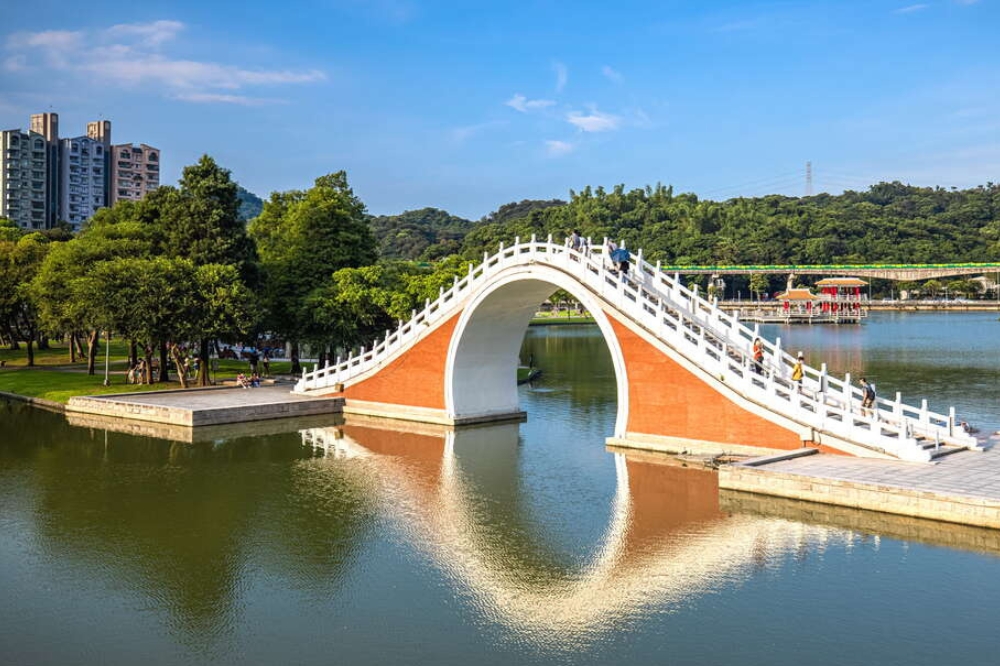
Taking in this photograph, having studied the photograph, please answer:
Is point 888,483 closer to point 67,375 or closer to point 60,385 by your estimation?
point 60,385

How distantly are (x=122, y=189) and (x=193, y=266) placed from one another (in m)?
137

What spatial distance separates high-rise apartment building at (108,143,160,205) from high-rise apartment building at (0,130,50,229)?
14908mm

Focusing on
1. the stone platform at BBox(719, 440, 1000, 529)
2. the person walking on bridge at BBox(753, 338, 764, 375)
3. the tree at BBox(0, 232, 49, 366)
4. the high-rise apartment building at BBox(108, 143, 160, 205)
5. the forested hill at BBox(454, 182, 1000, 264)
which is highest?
the high-rise apartment building at BBox(108, 143, 160, 205)

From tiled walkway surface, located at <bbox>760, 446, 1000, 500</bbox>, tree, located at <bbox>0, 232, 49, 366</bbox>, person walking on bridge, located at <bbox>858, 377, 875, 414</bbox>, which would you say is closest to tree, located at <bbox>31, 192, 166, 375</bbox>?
tree, located at <bbox>0, 232, 49, 366</bbox>

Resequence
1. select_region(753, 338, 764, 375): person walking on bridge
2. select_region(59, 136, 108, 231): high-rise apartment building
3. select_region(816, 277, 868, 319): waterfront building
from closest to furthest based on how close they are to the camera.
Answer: select_region(753, 338, 764, 375): person walking on bridge < select_region(816, 277, 868, 319): waterfront building < select_region(59, 136, 108, 231): high-rise apartment building

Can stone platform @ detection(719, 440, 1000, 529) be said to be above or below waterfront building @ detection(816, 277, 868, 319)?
below

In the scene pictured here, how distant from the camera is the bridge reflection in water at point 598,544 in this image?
50.7 feet

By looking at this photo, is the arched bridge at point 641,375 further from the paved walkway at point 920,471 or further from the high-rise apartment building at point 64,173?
the high-rise apartment building at point 64,173

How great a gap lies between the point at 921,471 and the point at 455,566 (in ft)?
36.1

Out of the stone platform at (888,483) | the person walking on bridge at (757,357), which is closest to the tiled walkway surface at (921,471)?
the stone platform at (888,483)

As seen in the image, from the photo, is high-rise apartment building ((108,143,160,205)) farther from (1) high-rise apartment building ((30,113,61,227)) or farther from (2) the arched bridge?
(2) the arched bridge

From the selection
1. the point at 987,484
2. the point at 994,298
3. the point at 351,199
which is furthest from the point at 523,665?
the point at 994,298

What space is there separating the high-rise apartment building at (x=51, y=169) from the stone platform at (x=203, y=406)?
4829 inches

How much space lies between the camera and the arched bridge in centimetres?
2350
